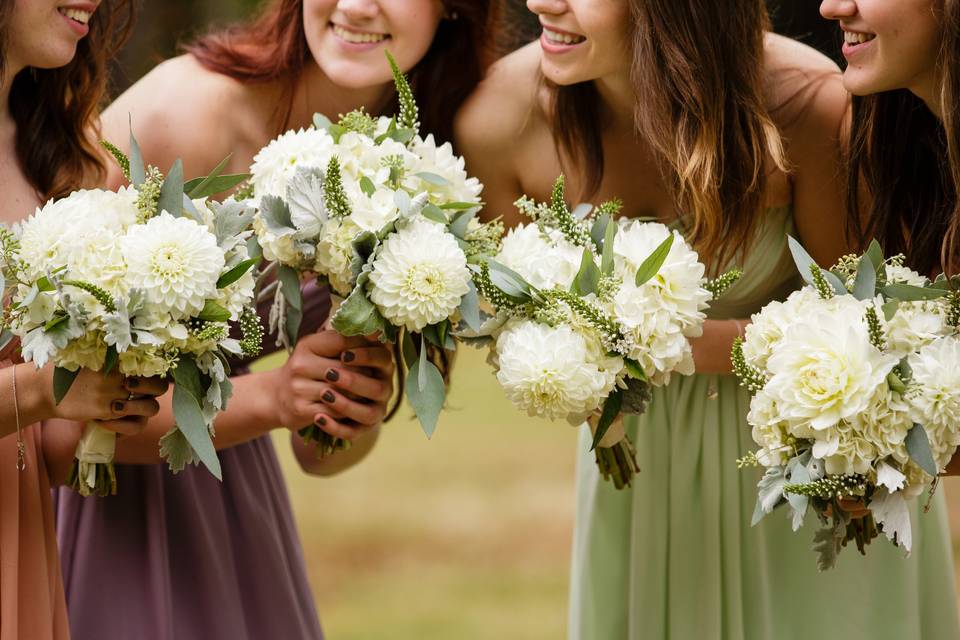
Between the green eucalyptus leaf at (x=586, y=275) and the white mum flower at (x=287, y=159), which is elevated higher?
the white mum flower at (x=287, y=159)

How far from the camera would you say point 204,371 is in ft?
7.81

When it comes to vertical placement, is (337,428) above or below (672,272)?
below

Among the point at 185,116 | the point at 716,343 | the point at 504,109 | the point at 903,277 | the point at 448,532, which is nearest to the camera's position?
the point at 903,277

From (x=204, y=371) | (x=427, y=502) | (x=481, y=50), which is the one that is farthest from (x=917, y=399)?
(x=427, y=502)

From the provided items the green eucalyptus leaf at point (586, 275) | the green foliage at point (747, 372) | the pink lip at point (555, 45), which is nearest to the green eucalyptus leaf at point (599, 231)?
the green eucalyptus leaf at point (586, 275)

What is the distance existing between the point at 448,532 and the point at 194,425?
222 inches

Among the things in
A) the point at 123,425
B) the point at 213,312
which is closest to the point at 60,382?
the point at 123,425

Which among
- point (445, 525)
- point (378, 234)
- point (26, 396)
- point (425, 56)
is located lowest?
point (26, 396)

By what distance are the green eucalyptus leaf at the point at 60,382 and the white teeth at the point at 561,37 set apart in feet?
4.53

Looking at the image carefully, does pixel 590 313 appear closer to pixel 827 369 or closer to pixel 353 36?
pixel 827 369

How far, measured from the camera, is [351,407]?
2.78 metres

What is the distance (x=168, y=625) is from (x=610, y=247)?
142 cm

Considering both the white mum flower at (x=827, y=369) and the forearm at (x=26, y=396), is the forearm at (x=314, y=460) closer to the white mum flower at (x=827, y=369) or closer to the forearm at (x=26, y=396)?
the forearm at (x=26, y=396)

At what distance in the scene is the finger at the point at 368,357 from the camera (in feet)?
9.07
